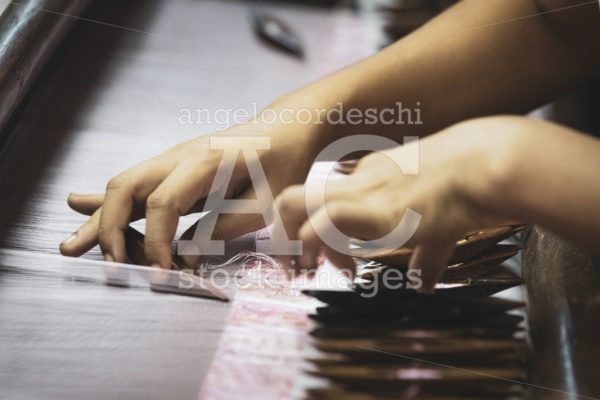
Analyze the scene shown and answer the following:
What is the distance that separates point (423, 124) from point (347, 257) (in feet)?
0.33

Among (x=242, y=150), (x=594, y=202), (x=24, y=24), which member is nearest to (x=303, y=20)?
(x=24, y=24)

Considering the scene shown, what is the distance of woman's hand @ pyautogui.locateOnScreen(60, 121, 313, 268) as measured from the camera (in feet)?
1.23

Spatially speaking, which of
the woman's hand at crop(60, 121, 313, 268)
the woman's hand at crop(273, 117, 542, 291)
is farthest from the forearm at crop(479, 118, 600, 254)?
the woman's hand at crop(60, 121, 313, 268)

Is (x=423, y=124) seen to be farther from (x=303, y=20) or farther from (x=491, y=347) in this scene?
(x=303, y=20)

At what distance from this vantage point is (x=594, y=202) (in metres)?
0.31

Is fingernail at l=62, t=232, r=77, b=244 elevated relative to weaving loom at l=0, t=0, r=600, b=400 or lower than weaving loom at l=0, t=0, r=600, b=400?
elevated

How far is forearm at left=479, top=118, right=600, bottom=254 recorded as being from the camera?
30 centimetres

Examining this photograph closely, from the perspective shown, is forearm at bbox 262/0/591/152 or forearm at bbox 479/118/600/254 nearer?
forearm at bbox 479/118/600/254

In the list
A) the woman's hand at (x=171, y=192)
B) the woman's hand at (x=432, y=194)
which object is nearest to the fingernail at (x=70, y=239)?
the woman's hand at (x=171, y=192)

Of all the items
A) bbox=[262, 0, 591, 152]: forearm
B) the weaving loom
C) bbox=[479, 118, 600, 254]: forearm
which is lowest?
the weaving loom

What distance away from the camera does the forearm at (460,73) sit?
0.41 m

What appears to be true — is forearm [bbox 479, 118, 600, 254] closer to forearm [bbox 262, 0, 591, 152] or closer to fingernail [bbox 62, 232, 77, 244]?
forearm [bbox 262, 0, 591, 152]

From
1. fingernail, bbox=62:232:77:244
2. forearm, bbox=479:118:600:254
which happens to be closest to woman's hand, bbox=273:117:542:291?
forearm, bbox=479:118:600:254

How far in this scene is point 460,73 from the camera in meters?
0.44
